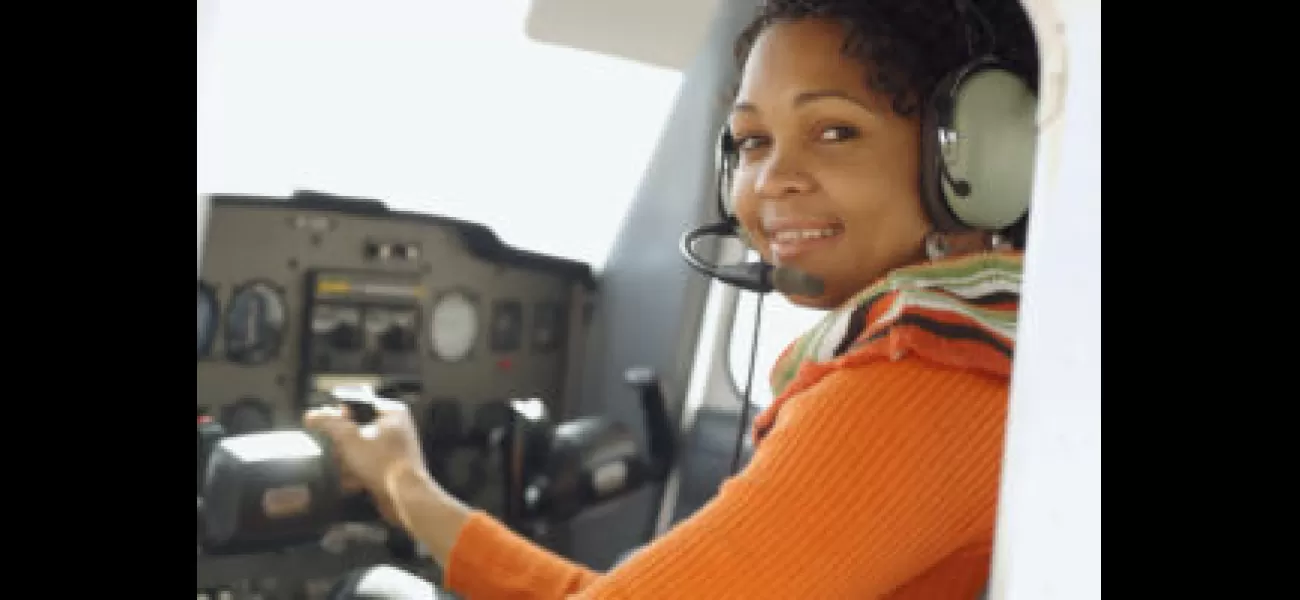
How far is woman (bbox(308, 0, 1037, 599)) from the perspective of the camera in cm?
77

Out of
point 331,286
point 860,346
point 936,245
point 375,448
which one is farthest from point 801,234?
point 331,286

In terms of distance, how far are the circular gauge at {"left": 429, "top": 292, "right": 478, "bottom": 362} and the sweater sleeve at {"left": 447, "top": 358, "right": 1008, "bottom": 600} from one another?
1.85 meters

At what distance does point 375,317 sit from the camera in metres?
2.51

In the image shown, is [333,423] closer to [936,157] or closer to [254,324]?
[936,157]

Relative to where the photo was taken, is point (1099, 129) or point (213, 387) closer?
point (1099, 129)

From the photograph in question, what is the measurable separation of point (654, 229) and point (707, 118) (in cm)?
31

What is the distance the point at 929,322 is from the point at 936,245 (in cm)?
25

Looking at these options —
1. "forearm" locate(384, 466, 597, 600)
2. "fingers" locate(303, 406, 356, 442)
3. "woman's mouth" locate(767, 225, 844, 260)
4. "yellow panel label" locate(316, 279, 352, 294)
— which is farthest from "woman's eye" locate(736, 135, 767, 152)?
"yellow panel label" locate(316, 279, 352, 294)

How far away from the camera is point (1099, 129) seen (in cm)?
57

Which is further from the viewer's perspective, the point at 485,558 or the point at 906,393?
the point at 485,558

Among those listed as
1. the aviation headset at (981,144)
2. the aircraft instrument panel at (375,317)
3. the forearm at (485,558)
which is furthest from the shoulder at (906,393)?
the aircraft instrument panel at (375,317)

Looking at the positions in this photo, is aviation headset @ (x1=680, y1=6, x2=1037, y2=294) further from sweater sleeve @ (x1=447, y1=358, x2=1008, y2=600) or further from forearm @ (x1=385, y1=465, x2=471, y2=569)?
forearm @ (x1=385, y1=465, x2=471, y2=569)
